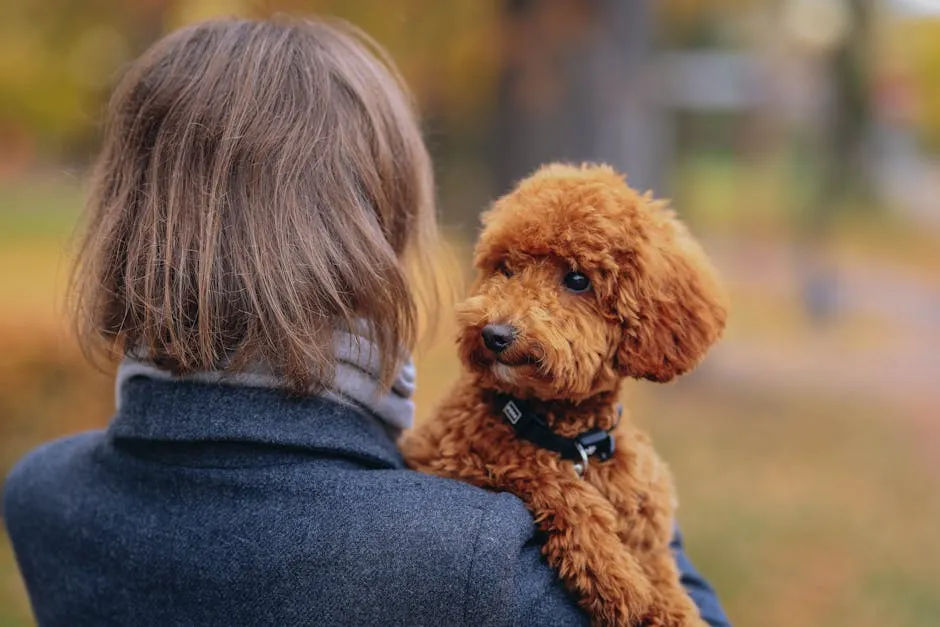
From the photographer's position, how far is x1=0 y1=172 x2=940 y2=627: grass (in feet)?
16.9

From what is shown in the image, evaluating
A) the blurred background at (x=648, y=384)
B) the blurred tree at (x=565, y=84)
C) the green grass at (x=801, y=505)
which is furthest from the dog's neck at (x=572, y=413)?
the blurred tree at (x=565, y=84)

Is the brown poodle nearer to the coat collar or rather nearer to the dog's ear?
the dog's ear

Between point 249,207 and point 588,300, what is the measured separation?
655 millimetres

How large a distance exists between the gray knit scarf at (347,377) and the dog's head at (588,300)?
0.57 ft

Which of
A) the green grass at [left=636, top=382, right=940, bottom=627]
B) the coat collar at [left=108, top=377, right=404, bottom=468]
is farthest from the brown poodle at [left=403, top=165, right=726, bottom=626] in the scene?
the green grass at [left=636, top=382, right=940, bottom=627]

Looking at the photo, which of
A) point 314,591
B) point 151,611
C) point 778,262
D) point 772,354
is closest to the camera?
point 314,591

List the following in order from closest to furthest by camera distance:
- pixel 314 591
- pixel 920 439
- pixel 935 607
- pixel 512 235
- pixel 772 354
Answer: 1. pixel 314 591
2. pixel 512 235
3. pixel 935 607
4. pixel 920 439
5. pixel 772 354

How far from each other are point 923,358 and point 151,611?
10.4m

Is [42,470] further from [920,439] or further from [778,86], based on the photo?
[778,86]

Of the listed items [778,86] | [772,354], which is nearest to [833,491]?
[772,354]

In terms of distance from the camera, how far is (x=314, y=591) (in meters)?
1.46

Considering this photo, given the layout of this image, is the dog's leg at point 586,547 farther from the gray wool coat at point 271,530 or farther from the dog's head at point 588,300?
the dog's head at point 588,300

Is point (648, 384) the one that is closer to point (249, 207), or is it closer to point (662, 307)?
point (662, 307)

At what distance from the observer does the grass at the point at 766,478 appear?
5.15m
